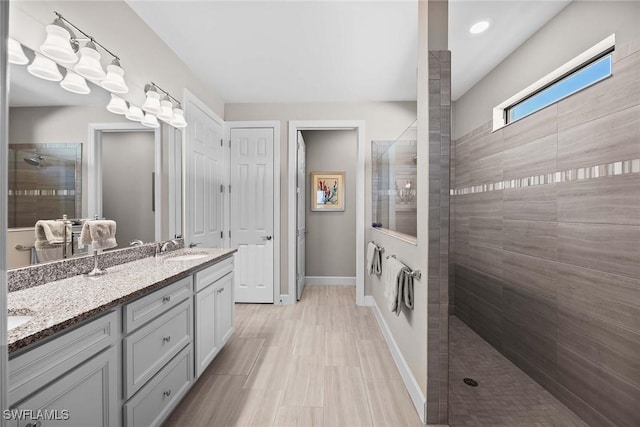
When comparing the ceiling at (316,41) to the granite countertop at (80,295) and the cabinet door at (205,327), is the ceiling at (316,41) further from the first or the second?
the cabinet door at (205,327)

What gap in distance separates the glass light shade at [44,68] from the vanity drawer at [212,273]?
1.35 metres

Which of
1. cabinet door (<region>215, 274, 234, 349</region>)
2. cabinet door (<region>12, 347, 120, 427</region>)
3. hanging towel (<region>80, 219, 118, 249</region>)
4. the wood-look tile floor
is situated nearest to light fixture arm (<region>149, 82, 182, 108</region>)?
hanging towel (<region>80, 219, 118, 249</region>)

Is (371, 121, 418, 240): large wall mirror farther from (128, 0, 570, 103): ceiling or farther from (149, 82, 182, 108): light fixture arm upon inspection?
(149, 82, 182, 108): light fixture arm

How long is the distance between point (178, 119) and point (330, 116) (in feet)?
6.12

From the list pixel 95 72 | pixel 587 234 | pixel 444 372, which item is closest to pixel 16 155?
pixel 95 72

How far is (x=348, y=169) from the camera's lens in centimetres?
472

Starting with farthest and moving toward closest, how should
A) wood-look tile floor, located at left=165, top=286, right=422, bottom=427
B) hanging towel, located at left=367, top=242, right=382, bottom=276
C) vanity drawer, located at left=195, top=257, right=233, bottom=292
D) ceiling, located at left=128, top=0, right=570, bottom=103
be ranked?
hanging towel, located at left=367, top=242, right=382, bottom=276
ceiling, located at left=128, top=0, right=570, bottom=103
vanity drawer, located at left=195, top=257, right=233, bottom=292
wood-look tile floor, located at left=165, top=286, right=422, bottom=427

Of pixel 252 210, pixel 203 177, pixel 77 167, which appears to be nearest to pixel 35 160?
pixel 77 167

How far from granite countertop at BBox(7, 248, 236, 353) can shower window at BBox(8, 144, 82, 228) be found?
1.20 feet

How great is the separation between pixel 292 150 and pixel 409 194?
6.43ft

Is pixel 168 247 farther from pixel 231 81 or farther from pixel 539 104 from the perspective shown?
pixel 539 104

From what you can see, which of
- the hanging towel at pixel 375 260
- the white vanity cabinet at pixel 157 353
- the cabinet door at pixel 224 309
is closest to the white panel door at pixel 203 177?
the cabinet door at pixel 224 309

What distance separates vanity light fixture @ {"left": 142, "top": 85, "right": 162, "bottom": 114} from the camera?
6.92 feet

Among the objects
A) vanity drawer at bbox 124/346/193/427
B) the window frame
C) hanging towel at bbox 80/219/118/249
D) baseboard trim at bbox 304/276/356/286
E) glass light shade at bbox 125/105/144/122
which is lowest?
baseboard trim at bbox 304/276/356/286
